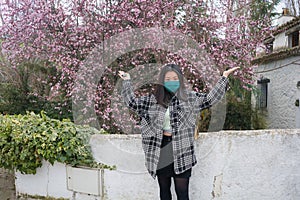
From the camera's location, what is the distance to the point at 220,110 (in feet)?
16.8

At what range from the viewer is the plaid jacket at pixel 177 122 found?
2127 millimetres

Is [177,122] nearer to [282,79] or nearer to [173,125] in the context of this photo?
[173,125]

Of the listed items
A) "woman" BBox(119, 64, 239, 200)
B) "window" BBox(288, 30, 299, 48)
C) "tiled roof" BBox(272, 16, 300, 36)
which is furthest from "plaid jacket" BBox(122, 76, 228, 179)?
"window" BBox(288, 30, 299, 48)

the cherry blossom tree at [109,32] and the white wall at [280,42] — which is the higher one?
the white wall at [280,42]

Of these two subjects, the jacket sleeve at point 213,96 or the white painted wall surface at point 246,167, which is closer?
the jacket sleeve at point 213,96

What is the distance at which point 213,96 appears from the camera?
2.18 meters

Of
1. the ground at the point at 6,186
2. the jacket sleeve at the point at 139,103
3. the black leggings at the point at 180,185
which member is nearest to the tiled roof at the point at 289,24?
the jacket sleeve at the point at 139,103

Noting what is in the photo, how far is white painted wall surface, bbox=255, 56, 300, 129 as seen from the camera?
24.9ft

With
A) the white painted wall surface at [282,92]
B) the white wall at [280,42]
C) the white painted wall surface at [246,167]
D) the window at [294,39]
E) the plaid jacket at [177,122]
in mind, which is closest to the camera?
the plaid jacket at [177,122]

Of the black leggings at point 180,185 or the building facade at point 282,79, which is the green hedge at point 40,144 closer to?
the black leggings at point 180,185

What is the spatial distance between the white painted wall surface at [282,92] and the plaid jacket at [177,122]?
214 inches

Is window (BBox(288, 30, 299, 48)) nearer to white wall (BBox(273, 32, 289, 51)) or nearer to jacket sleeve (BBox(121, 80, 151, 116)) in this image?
white wall (BBox(273, 32, 289, 51))

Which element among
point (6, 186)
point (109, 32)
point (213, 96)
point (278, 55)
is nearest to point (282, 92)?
point (278, 55)

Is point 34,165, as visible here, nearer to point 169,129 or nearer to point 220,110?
point 169,129
